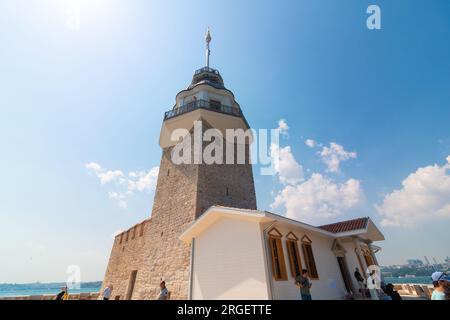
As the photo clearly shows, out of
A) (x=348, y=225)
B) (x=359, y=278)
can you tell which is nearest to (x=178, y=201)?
(x=348, y=225)

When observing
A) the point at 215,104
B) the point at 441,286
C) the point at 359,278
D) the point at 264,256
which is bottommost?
the point at 441,286

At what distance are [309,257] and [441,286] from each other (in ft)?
19.9

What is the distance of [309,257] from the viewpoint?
8930 mm

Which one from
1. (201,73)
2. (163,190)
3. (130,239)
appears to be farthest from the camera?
(201,73)

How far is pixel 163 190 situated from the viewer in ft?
47.1

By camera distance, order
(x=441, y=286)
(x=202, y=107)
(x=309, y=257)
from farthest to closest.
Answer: (x=202, y=107) → (x=309, y=257) → (x=441, y=286)

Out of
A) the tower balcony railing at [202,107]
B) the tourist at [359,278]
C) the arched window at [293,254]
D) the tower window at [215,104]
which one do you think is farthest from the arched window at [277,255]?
the tower window at [215,104]

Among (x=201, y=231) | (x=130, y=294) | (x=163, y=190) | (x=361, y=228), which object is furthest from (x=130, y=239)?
(x=361, y=228)

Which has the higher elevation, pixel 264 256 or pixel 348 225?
pixel 348 225

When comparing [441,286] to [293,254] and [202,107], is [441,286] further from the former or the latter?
[202,107]

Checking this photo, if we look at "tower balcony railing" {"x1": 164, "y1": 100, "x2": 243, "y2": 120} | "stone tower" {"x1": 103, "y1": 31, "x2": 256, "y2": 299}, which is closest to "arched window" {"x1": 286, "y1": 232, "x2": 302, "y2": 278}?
"stone tower" {"x1": 103, "y1": 31, "x2": 256, "y2": 299}
